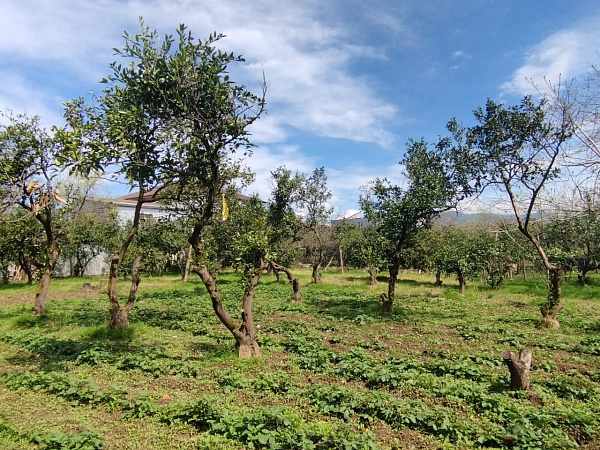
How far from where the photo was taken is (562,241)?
33344mm

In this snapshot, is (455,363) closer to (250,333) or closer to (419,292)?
(250,333)

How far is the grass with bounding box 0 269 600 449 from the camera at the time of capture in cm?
654

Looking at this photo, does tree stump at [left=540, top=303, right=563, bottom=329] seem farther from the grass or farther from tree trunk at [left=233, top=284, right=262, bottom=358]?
→ tree trunk at [left=233, top=284, right=262, bottom=358]

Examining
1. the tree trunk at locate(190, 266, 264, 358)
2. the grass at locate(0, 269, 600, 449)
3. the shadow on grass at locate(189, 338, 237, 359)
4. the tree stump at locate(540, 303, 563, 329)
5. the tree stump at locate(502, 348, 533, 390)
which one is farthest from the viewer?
the tree stump at locate(540, 303, 563, 329)

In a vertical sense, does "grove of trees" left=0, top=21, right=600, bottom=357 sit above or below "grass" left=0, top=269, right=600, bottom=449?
above

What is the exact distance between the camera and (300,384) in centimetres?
900

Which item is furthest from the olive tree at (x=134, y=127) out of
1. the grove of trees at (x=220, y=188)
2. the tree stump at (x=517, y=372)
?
the tree stump at (x=517, y=372)

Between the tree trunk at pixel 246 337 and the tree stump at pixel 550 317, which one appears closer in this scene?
the tree trunk at pixel 246 337

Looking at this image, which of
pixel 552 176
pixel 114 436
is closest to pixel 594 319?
pixel 552 176

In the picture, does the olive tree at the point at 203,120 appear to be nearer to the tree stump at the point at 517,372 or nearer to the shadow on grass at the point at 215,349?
the shadow on grass at the point at 215,349

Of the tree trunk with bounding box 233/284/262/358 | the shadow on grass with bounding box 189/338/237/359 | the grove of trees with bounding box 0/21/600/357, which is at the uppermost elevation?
the grove of trees with bounding box 0/21/600/357

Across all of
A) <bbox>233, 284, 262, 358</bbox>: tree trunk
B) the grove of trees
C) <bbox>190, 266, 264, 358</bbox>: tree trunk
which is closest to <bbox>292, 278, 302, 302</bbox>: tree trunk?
the grove of trees

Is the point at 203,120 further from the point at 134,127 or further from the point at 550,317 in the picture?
the point at 550,317

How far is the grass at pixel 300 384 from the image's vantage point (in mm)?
6543
